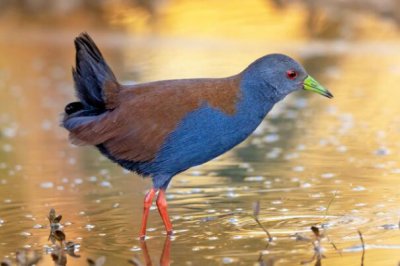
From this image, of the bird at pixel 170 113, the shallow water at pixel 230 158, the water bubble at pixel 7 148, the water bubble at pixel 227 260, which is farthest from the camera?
the water bubble at pixel 7 148

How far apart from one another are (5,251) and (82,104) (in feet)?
4.22

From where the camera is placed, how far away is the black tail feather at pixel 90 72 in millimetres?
7348

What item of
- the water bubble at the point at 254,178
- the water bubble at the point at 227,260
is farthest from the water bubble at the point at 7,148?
the water bubble at the point at 227,260

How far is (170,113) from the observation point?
712cm

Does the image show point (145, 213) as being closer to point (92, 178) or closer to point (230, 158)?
point (92, 178)

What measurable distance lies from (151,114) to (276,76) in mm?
872

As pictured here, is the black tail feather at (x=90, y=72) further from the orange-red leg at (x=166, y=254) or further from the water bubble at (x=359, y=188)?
the water bubble at (x=359, y=188)

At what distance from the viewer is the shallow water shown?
6832 millimetres

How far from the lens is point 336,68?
16.3 meters

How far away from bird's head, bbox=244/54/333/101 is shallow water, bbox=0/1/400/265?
905 millimetres

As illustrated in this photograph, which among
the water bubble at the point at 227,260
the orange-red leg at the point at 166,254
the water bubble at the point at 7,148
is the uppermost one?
the water bubble at the point at 7,148

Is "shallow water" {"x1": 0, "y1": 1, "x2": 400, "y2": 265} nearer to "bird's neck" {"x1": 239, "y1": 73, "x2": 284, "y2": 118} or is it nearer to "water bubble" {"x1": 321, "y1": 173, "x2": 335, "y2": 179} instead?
"water bubble" {"x1": 321, "y1": 173, "x2": 335, "y2": 179}

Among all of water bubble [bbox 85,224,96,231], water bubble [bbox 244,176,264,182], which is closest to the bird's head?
water bubble [bbox 85,224,96,231]

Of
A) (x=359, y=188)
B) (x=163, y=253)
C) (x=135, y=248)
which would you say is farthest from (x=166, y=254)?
(x=359, y=188)
